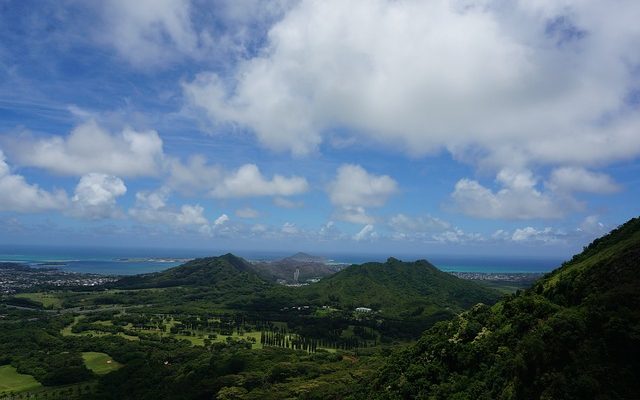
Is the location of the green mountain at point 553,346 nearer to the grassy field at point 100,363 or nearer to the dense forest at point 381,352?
the dense forest at point 381,352

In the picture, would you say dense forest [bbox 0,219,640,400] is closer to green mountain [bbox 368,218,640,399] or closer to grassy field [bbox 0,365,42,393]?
green mountain [bbox 368,218,640,399]

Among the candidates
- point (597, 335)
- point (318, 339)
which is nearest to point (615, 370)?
point (597, 335)

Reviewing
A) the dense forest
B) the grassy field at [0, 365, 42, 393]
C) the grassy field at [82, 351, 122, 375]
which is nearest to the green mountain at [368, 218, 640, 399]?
the dense forest

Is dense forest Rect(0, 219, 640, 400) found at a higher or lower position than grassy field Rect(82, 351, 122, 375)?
higher

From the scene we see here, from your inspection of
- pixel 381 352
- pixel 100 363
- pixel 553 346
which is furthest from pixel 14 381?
pixel 553 346

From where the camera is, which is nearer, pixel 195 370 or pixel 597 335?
pixel 597 335

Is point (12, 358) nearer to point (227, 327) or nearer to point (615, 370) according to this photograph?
point (227, 327)
